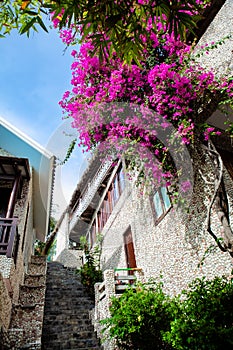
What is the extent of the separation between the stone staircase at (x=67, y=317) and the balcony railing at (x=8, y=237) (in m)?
2.13

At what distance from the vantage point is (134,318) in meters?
4.59

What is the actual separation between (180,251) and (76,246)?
13103 mm

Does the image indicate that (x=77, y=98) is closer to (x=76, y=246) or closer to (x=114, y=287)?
(x=114, y=287)

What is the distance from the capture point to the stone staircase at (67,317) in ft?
20.2

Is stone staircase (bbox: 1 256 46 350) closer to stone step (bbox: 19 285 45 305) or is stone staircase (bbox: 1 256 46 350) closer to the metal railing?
stone step (bbox: 19 285 45 305)

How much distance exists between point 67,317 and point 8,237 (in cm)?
287

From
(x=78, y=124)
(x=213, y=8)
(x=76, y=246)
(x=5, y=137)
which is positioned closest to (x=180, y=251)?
(x=78, y=124)

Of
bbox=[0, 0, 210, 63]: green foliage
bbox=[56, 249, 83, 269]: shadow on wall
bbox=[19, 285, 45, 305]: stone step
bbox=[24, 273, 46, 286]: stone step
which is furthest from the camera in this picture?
bbox=[56, 249, 83, 269]: shadow on wall

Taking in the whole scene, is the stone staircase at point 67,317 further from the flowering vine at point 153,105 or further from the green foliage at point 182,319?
the flowering vine at point 153,105

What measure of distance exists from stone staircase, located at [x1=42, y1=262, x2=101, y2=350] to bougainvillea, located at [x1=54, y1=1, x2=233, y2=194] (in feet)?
14.3

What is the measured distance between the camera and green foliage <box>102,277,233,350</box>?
3.13m

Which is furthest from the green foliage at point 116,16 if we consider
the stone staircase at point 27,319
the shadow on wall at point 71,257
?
the shadow on wall at point 71,257

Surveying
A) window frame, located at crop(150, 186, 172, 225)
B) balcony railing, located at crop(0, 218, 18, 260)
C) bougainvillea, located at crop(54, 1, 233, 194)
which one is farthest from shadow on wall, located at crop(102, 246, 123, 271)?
bougainvillea, located at crop(54, 1, 233, 194)

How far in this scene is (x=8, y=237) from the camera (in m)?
7.09
